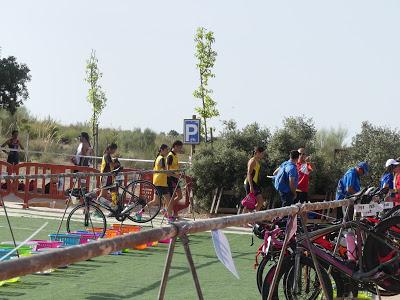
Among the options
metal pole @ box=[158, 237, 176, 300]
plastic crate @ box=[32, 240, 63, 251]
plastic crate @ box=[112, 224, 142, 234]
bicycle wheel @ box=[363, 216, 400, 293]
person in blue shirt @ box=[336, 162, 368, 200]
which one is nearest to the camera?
metal pole @ box=[158, 237, 176, 300]

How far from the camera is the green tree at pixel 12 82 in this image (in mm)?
37312

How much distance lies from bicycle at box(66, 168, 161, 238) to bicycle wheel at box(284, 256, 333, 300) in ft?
20.3

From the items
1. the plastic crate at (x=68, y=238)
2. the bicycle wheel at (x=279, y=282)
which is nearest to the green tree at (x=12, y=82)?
the plastic crate at (x=68, y=238)

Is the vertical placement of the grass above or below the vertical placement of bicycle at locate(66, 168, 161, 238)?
below

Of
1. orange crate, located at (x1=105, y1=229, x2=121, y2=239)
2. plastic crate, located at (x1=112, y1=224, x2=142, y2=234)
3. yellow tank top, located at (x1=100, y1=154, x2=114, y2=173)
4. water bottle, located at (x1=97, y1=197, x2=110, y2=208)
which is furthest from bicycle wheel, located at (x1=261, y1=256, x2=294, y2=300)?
yellow tank top, located at (x1=100, y1=154, x2=114, y2=173)

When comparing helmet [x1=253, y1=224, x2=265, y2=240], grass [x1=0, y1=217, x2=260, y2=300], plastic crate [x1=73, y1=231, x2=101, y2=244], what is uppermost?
helmet [x1=253, y1=224, x2=265, y2=240]

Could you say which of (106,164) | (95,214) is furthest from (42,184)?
(95,214)

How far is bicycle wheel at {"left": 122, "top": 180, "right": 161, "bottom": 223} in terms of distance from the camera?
16.5 meters

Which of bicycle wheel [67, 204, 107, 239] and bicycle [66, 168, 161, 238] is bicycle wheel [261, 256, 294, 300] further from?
bicycle wheel [67, 204, 107, 239]

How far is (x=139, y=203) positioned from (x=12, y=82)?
892 inches

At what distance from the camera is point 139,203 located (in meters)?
16.6

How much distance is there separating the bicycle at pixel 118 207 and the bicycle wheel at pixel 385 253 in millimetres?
6032

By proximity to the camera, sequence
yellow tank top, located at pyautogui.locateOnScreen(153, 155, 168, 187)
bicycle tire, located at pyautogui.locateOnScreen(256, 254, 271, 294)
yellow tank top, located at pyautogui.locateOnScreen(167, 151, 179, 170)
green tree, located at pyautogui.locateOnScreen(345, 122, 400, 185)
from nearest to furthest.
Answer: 1. bicycle tire, located at pyautogui.locateOnScreen(256, 254, 271, 294)
2. yellow tank top, located at pyautogui.locateOnScreen(153, 155, 168, 187)
3. yellow tank top, located at pyautogui.locateOnScreen(167, 151, 179, 170)
4. green tree, located at pyautogui.locateOnScreen(345, 122, 400, 185)

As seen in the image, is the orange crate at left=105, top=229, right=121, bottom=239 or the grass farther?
the orange crate at left=105, top=229, right=121, bottom=239
